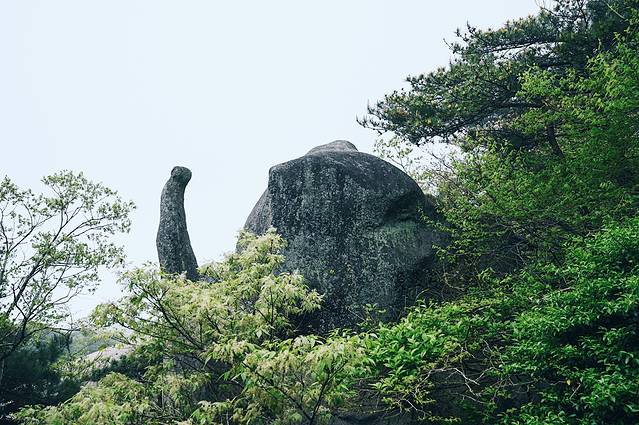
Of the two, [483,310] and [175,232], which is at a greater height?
[175,232]

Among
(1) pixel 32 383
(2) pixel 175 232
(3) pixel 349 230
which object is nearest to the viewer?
(3) pixel 349 230

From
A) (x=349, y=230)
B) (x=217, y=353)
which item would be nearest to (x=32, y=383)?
(x=349, y=230)

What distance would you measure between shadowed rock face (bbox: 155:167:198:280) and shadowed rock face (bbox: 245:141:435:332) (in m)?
1.66

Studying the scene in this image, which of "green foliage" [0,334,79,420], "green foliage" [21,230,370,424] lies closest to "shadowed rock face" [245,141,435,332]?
"green foliage" [21,230,370,424]

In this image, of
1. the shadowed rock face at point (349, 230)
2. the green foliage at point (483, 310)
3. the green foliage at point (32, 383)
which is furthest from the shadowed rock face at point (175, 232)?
the green foliage at point (32, 383)

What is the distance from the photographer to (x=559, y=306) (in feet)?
21.6

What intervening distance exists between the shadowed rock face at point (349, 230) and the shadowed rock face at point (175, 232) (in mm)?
1661

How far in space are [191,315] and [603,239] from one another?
17.7 ft

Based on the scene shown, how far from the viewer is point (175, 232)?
11.6m

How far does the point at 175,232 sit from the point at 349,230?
3.91 m

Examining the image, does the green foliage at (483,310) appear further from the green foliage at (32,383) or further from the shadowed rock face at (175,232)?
the shadowed rock face at (175,232)

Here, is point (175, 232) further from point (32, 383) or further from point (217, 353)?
point (217, 353)

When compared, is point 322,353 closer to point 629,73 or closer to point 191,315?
point 191,315

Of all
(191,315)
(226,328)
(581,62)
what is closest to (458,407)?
(226,328)
